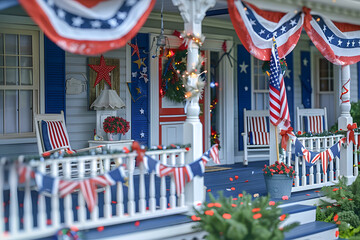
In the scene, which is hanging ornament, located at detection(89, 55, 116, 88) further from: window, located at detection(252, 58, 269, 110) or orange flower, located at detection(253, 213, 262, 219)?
orange flower, located at detection(253, 213, 262, 219)

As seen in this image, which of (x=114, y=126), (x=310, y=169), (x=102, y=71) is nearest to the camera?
(x=310, y=169)

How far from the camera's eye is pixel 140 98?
309 inches

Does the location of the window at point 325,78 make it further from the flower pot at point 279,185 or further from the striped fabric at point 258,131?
the flower pot at point 279,185

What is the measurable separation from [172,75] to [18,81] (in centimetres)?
238

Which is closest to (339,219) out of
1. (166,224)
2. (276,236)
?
(276,236)

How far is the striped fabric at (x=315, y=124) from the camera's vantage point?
9359 millimetres

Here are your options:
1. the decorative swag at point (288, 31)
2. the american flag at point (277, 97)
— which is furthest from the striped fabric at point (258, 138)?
the american flag at point (277, 97)

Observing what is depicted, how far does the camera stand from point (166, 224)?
4914 mm

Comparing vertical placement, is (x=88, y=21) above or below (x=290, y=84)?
above

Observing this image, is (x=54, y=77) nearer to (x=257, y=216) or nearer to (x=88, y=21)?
(x=88, y=21)

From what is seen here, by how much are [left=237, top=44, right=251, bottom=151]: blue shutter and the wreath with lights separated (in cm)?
146

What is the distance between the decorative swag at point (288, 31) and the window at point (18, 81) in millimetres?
2790

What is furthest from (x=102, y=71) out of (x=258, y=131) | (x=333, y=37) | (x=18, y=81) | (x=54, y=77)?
(x=333, y=37)

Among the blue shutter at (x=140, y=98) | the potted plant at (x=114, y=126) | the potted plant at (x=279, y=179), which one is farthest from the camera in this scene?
the blue shutter at (x=140, y=98)
